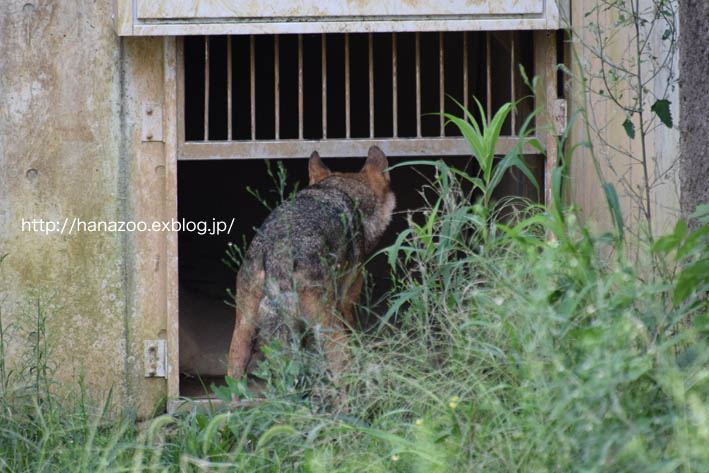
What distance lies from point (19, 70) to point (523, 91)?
11.4 feet

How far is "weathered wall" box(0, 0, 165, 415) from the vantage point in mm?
5047

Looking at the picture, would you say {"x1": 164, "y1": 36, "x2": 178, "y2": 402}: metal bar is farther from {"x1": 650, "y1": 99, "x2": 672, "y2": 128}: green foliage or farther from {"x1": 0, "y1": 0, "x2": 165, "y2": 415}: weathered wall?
{"x1": 650, "y1": 99, "x2": 672, "y2": 128}: green foliage

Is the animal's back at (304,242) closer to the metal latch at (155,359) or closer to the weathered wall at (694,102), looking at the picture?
the metal latch at (155,359)

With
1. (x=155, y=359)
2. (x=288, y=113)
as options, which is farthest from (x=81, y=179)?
(x=288, y=113)

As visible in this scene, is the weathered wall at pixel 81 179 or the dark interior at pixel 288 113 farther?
the dark interior at pixel 288 113

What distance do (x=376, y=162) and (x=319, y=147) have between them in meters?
0.52

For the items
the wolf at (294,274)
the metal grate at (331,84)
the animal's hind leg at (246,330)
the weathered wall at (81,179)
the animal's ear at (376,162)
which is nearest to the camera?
the wolf at (294,274)

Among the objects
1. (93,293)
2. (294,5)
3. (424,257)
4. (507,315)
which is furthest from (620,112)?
(93,293)

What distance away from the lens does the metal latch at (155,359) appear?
5102 mm

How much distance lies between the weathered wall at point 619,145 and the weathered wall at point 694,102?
0.25 feet

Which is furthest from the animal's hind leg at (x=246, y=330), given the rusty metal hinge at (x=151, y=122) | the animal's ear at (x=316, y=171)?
the animal's ear at (x=316, y=171)

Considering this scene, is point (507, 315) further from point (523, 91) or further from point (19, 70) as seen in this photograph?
point (523, 91)

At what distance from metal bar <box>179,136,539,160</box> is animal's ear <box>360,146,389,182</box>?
0.20m

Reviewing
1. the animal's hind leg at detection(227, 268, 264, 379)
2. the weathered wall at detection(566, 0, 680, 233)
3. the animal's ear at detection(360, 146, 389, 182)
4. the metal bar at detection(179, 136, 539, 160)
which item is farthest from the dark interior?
the weathered wall at detection(566, 0, 680, 233)
